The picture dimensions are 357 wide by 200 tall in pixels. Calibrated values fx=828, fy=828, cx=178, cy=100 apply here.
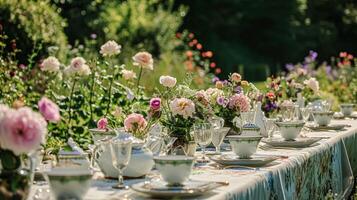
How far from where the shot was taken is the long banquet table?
296 cm

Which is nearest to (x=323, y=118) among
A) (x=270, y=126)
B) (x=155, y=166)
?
(x=270, y=126)

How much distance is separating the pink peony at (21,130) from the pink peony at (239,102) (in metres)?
2.37

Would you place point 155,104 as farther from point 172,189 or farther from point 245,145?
point 172,189

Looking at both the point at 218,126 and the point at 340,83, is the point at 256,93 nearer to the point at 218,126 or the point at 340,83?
the point at 218,126

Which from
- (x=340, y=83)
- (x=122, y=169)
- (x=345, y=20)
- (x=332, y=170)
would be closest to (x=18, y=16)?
(x=340, y=83)

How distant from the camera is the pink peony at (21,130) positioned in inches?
94.4

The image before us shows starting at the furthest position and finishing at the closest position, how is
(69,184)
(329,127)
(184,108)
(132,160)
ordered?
(329,127), (184,108), (132,160), (69,184)

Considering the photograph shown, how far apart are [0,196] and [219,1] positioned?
91.2 ft

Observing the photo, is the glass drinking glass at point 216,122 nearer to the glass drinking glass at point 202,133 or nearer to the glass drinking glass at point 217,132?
the glass drinking glass at point 217,132

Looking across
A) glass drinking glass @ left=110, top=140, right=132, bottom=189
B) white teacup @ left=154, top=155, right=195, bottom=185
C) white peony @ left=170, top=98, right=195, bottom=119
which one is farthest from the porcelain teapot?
white peony @ left=170, top=98, right=195, bottom=119

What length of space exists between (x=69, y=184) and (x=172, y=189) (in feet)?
1.37

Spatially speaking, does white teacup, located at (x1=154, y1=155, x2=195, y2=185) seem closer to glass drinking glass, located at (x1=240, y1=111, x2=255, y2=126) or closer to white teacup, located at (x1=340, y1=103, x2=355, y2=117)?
glass drinking glass, located at (x1=240, y1=111, x2=255, y2=126)

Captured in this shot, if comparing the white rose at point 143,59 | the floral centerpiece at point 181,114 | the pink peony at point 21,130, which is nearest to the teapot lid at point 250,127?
the floral centerpiece at point 181,114

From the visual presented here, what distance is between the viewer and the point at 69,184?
8.37ft
